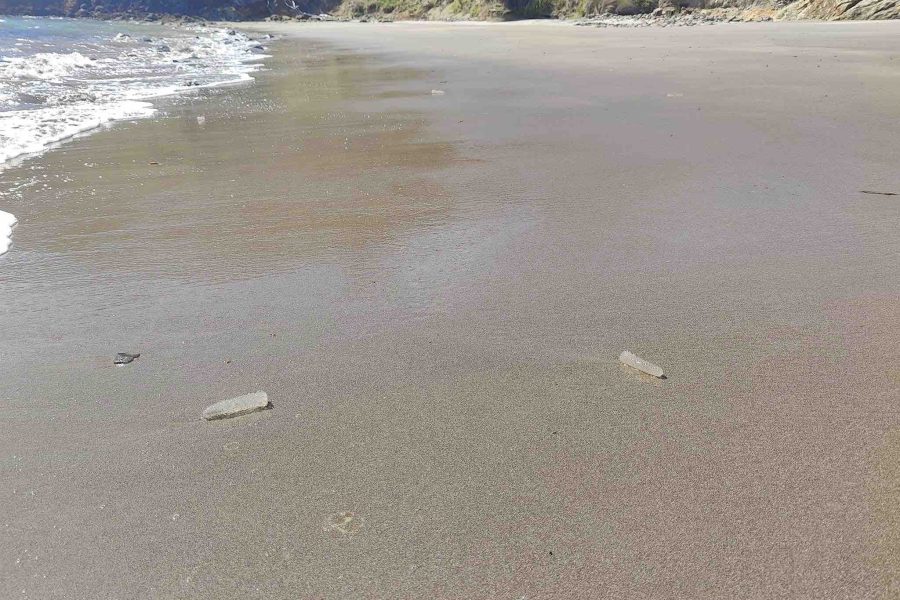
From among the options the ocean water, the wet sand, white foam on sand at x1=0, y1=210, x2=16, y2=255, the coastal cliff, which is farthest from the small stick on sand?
the coastal cliff

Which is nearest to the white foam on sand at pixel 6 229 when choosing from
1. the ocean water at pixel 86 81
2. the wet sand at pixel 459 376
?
the wet sand at pixel 459 376

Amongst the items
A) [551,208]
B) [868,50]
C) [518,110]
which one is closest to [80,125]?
[518,110]

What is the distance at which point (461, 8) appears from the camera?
40.0 m

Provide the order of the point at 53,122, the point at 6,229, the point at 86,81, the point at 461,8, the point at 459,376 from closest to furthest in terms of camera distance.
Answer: the point at 459,376 < the point at 6,229 < the point at 53,122 < the point at 86,81 < the point at 461,8

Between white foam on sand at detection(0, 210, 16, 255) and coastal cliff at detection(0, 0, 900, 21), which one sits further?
coastal cliff at detection(0, 0, 900, 21)

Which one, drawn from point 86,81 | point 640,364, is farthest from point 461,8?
point 640,364

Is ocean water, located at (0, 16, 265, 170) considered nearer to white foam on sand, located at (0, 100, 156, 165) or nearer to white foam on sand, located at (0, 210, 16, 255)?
white foam on sand, located at (0, 100, 156, 165)

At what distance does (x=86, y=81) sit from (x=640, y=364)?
11897 mm

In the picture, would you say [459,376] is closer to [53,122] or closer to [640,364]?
[640,364]

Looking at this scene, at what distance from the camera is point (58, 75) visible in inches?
463

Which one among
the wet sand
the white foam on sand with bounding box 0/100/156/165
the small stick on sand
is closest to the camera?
the wet sand

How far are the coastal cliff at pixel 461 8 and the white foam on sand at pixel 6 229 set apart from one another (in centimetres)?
2155

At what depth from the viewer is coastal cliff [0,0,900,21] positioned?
21156 mm

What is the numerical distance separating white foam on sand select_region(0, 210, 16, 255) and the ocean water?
186cm
